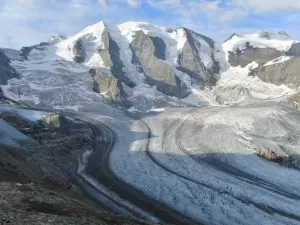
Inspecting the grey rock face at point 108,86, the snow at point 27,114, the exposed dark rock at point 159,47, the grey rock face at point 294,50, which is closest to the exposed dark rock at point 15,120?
the snow at point 27,114

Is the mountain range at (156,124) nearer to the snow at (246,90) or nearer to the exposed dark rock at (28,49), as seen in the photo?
the snow at (246,90)

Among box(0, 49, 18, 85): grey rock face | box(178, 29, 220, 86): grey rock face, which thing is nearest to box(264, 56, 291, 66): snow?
box(178, 29, 220, 86): grey rock face

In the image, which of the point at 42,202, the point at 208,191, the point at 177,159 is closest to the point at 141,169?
the point at 177,159

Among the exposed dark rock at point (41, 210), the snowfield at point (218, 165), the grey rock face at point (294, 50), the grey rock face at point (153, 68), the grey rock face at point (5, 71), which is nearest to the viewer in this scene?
the exposed dark rock at point (41, 210)

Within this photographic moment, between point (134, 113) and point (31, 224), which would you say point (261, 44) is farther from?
point (31, 224)

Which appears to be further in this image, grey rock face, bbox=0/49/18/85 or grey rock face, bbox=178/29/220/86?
grey rock face, bbox=178/29/220/86

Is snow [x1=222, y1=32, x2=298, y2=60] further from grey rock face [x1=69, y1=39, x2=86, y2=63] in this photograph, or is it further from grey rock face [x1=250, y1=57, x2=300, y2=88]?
grey rock face [x1=69, y1=39, x2=86, y2=63]

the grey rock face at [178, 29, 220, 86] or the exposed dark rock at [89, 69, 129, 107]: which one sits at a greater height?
the grey rock face at [178, 29, 220, 86]
